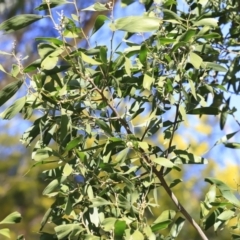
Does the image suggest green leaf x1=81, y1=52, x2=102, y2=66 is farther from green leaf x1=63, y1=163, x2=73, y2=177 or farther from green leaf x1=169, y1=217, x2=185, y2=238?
green leaf x1=169, y1=217, x2=185, y2=238

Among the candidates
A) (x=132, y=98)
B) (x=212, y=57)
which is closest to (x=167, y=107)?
(x=132, y=98)

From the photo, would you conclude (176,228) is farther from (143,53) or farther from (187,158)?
(143,53)

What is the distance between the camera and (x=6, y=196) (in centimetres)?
271

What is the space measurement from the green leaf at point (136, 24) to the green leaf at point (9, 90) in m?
0.12

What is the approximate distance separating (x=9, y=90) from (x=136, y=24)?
15 cm

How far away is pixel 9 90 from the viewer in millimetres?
562

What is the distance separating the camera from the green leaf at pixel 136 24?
1.73 ft

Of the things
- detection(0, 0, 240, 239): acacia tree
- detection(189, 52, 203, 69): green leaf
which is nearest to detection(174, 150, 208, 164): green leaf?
detection(0, 0, 240, 239): acacia tree

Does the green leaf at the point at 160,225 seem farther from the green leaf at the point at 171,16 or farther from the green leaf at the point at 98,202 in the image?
the green leaf at the point at 171,16

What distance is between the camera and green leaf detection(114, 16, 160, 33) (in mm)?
528

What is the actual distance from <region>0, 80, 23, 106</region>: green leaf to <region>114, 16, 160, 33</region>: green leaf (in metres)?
0.12

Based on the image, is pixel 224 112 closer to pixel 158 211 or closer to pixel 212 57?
pixel 212 57

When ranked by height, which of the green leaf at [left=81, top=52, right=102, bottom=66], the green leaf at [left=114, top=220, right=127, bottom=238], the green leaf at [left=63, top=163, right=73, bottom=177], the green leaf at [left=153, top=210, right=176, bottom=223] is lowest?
the green leaf at [left=153, top=210, right=176, bottom=223]

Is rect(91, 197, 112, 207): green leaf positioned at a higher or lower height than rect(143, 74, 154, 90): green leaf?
lower
